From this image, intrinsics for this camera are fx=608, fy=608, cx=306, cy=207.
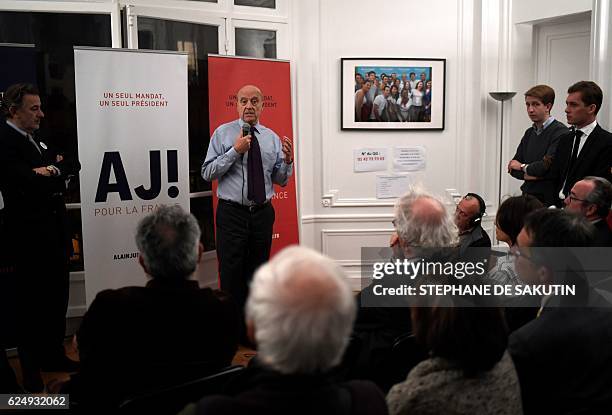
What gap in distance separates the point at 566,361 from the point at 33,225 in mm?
2907

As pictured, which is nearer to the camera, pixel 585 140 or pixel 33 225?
pixel 33 225

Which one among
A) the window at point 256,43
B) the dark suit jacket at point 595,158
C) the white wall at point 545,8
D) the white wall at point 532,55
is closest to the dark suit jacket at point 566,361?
the dark suit jacket at point 595,158

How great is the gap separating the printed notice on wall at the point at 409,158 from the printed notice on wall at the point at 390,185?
0.32 ft

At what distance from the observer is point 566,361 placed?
5.71ft

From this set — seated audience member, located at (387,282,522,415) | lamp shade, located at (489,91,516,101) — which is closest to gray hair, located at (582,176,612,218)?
seated audience member, located at (387,282,522,415)

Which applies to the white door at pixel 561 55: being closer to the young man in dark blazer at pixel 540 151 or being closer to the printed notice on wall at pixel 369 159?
the young man in dark blazer at pixel 540 151

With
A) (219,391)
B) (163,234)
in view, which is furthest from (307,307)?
(163,234)

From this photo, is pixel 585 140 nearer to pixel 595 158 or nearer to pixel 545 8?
pixel 595 158

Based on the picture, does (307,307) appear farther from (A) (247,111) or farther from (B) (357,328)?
(A) (247,111)

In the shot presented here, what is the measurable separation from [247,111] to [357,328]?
7.67 ft

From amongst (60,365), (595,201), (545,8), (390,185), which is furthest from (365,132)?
(60,365)

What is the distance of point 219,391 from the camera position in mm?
1753

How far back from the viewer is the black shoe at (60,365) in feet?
12.2

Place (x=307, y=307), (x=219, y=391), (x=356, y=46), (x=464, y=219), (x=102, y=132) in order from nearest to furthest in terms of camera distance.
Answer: (x=307, y=307)
(x=219, y=391)
(x=464, y=219)
(x=102, y=132)
(x=356, y=46)
